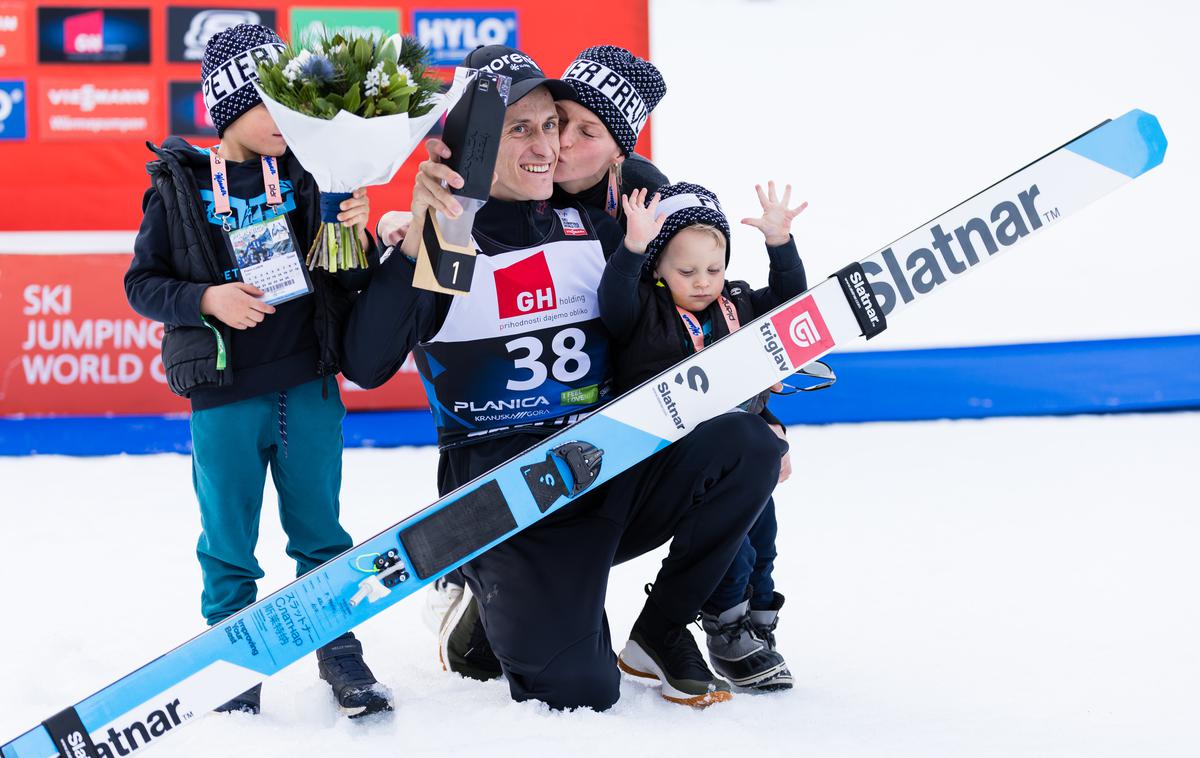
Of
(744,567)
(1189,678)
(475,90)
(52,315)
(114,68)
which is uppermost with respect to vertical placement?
(114,68)

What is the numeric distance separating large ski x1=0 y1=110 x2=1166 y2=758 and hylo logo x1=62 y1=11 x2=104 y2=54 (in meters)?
4.03

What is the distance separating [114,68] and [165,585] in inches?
116

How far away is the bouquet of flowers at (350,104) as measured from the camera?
1.61 meters

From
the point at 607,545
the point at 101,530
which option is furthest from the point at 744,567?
the point at 101,530

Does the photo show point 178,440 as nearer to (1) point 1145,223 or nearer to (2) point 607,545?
A: (2) point 607,545

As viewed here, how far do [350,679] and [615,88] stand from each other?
1.17 metres

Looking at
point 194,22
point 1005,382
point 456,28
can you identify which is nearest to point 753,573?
point 1005,382

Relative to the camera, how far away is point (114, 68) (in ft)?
16.2

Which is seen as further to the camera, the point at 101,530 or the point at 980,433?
the point at 980,433

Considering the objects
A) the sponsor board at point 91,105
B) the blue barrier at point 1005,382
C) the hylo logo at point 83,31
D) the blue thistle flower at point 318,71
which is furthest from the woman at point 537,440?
the hylo logo at point 83,31

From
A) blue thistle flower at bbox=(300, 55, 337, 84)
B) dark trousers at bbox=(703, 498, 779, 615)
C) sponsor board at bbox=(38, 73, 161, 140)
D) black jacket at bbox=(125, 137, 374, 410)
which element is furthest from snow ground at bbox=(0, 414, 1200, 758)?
sponsor board at bbox=(38, 73, 161, 140)

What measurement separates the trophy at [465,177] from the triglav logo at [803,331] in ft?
1.65

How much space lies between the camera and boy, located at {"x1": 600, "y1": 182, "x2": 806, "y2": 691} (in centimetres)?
205

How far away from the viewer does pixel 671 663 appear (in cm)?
201
